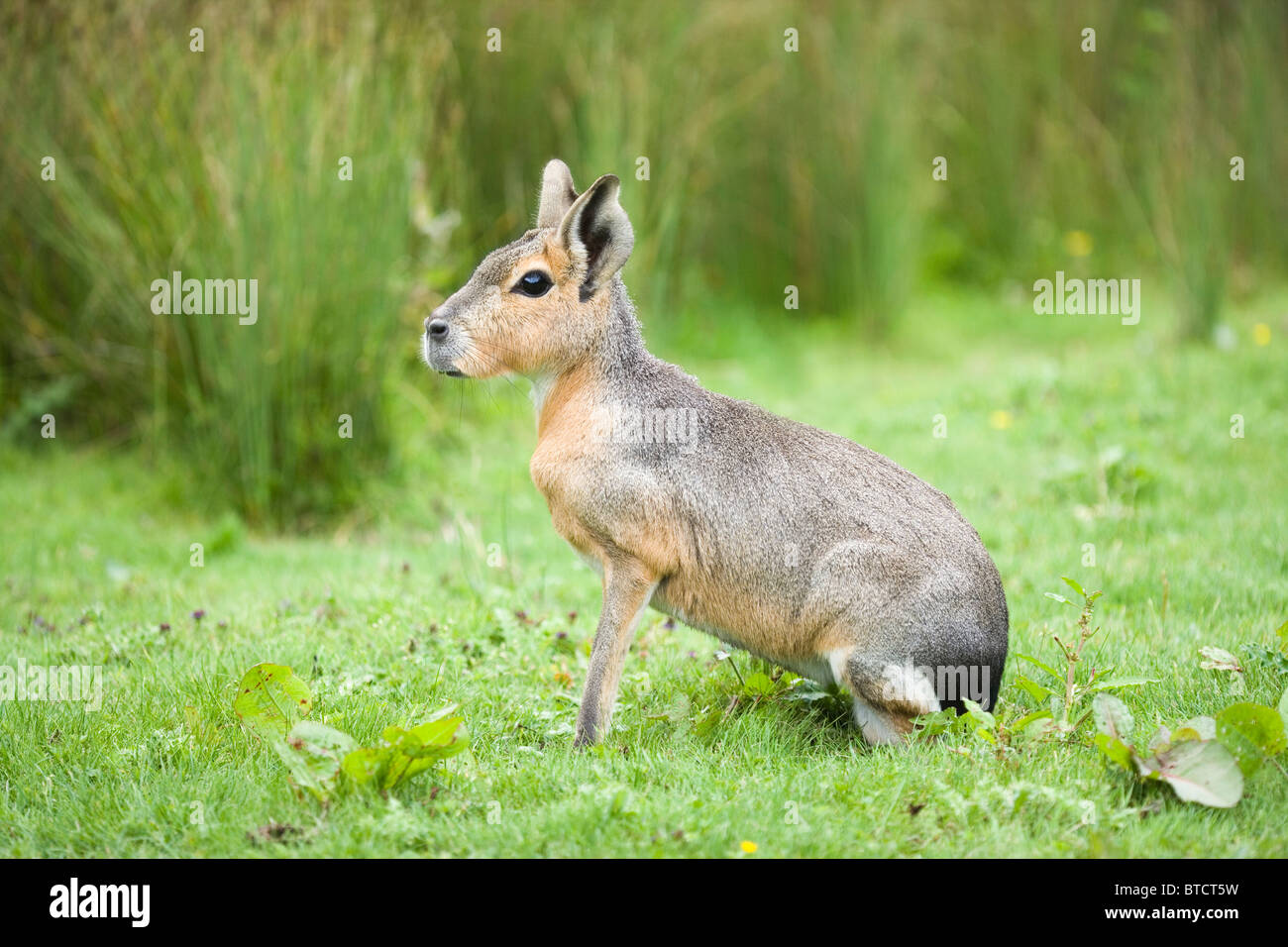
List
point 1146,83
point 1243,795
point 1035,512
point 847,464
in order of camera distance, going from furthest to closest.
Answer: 1. point 1146,83
2. point 1035,512
3. point 847,464
4. point 1243,795

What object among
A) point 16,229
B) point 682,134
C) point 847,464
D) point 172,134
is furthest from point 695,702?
point 682,134

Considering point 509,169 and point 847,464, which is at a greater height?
point 509,169

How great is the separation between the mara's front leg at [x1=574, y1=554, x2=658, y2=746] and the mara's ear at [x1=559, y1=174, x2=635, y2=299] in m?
0.93

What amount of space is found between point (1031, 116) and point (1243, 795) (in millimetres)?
10157

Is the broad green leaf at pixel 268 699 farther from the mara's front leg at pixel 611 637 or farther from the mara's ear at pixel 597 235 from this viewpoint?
the mara's ear at pixel 597 235

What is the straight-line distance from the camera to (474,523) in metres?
6.92

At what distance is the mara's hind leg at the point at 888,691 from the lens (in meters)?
3.90

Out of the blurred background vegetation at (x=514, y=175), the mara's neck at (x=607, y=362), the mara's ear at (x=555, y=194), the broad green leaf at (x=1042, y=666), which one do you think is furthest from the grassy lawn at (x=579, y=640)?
the mara's ear at (x=555, y=194)

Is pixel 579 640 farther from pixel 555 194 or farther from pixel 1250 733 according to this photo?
pixel 1250 733

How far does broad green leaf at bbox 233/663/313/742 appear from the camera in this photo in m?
3.84

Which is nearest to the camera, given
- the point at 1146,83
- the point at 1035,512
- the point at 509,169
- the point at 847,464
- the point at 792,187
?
the point at 847,464

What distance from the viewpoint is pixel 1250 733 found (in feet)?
11.7
